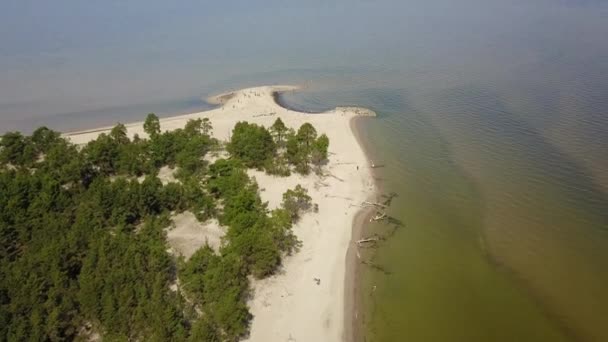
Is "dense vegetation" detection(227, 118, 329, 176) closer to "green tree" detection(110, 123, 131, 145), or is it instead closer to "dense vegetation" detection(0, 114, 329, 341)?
"dense vegetation" detection(0, 114, 329, 341)

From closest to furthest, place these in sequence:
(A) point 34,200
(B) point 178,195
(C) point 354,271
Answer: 1. (C) point 354,271
2. (A) point 34,200
3. (B) point 178,195

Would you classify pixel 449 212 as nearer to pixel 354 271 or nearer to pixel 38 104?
pixel 354 271

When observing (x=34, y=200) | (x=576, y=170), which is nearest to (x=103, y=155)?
(x=34, y=200)

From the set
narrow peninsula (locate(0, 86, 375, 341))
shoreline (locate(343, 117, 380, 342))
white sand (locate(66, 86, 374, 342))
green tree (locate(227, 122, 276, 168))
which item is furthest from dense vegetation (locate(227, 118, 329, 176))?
shoreline (locate(343, 117, 380, 342))

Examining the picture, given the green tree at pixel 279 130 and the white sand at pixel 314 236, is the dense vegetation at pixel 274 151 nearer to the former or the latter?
the white sand at pixel 314 236

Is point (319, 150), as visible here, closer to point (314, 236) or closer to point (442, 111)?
point (314, 236)

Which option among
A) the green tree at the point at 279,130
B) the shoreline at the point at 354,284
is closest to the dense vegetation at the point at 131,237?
the green tree at the point at 279,130

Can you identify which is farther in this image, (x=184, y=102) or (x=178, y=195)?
(x=184, y=102)

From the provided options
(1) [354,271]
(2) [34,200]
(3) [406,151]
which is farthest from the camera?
(3) [406,151]
